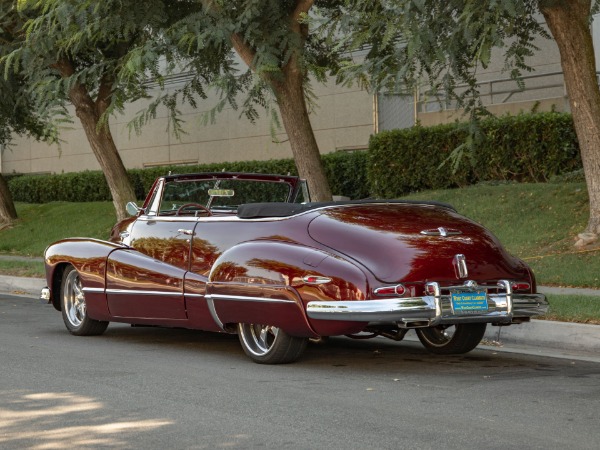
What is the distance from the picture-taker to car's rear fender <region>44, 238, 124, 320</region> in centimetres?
1027

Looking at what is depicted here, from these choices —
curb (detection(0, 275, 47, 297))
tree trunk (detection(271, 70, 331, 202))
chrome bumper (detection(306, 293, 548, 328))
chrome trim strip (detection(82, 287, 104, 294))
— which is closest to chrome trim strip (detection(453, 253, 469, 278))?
chrome bumper (detection(306, 293, 548, 328))

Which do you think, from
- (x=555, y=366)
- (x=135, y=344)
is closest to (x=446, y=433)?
(x=555, y=366)

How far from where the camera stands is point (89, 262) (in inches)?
410

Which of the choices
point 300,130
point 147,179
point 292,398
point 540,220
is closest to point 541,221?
point 540,220

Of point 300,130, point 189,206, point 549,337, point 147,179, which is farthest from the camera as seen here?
point 147,179

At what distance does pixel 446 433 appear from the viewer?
608cm

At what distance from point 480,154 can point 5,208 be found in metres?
14.9

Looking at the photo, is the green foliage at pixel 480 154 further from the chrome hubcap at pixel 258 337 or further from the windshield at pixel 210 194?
the chrome hubcap at pixel 258 337

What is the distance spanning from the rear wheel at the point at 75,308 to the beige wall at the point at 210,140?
37.3 ft

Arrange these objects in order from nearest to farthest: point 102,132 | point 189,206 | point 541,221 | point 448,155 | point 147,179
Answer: point 189,206 < point 541,221 < point 448,155 < point 102,132 < point 147,179

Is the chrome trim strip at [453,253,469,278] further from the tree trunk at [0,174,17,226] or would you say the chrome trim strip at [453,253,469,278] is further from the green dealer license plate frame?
the tree trunk at [0,174,17,226]

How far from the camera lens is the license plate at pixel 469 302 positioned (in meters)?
8.03

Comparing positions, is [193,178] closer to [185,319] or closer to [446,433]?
[185,319]

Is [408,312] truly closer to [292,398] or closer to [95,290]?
[292,398]
